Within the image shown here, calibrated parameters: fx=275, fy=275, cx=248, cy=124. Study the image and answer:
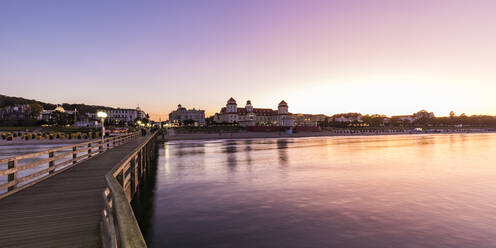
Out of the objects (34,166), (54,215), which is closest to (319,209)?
(54,215)

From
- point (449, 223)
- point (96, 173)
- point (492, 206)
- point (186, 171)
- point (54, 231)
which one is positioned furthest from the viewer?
point (186, 171)

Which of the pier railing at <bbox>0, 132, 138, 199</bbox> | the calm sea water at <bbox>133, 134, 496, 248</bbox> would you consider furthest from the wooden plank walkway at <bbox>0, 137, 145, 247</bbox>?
the calm sea water at <bbox>133, 134, 496, 248</bbox>

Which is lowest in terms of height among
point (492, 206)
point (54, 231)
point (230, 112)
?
point (492, 206)

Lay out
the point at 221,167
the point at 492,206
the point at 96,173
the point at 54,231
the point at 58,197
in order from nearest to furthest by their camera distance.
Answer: the point at 54,231 < the point at 58,197 < the point at 96,173 < the point at 492,206 < the point at 221,167

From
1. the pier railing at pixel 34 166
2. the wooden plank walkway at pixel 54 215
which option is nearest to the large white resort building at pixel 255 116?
the pier railing at pixel 34 166

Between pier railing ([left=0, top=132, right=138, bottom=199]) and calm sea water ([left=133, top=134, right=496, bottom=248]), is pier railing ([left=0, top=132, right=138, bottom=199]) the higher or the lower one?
the higher one

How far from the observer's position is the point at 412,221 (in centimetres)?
1098

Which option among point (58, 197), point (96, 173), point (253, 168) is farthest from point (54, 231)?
point (253, 168)

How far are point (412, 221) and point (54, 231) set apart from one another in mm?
11911

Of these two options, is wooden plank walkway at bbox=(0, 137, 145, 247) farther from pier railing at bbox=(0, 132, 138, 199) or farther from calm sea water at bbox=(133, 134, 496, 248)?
calm sea water at bbox=(133, 134, 496, 248)

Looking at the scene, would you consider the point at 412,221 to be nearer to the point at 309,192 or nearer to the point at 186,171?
the point at 309,192

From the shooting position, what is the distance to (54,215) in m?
6.59

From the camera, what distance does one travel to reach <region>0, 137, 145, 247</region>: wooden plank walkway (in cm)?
521

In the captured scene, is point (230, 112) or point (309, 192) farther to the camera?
point (230, 112)
